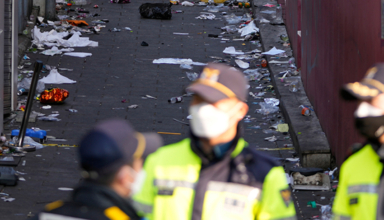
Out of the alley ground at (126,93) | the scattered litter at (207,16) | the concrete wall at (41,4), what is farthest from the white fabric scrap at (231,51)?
the concrete wall at (41,4)

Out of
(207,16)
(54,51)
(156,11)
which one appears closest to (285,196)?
(54,51)

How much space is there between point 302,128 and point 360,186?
17.5ft

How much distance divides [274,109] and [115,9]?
277 inches

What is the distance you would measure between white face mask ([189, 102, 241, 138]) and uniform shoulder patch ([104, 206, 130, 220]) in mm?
654

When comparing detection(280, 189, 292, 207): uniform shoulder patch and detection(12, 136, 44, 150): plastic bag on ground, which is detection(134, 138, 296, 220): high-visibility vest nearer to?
detection(280, 189, 292, 207): uniform shoulder patch

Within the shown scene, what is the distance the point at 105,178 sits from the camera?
A: 217 centimetres

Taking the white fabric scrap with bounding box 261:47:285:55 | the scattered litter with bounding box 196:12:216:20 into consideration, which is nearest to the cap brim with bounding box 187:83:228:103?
the white fabric scrap with bounding box 261:47:285:55

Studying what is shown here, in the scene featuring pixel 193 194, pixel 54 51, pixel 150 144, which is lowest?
pixel 54 51

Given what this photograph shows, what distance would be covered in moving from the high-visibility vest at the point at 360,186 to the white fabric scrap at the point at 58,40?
1011cm

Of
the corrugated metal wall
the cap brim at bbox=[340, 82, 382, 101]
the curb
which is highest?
the cap brim at bbox=[340, 82, 382, 101]

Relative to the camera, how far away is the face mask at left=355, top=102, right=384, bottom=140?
2902 mm

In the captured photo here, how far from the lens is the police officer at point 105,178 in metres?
2.11

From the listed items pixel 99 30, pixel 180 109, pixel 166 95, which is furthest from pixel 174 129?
pixel 99 30

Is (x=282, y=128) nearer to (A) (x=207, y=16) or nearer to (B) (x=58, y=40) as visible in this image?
(B) (x=58, y=40)
